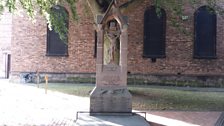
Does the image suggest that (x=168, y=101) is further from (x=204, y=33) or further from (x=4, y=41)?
(x=4, y=41)

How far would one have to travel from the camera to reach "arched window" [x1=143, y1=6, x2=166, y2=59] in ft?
71.4

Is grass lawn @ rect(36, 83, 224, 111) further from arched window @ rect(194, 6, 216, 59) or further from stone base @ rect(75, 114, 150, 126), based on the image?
arched window @ rect(194, 6, 216, 59)

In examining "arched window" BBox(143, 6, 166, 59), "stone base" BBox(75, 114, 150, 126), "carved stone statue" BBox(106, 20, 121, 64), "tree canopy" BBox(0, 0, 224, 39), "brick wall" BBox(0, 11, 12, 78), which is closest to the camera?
"stone base" BBox(75, 114, 150, 126)

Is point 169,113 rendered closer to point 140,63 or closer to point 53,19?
point 53,19

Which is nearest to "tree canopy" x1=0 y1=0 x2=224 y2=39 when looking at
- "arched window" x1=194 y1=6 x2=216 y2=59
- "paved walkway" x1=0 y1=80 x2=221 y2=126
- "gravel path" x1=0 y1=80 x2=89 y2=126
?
"gravel path" x1=0 y1=80 x2=89 y2=126

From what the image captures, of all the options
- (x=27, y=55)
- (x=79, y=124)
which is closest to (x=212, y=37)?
(x=27, y=55)

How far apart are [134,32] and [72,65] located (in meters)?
4.20

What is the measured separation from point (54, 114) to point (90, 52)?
35.9 ft

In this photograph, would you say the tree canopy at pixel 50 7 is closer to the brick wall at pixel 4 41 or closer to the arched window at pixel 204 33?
the arched window at pixel 204 33

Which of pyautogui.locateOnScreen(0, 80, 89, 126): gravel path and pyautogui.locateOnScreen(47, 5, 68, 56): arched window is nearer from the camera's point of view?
pyautogui.locateOnScreen(0, 80, 89, 126): gravel path

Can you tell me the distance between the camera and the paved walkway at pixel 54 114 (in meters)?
10.0

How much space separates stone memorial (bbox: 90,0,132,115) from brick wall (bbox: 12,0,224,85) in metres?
10.8

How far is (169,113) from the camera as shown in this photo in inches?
466

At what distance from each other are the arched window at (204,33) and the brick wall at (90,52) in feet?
1.03
